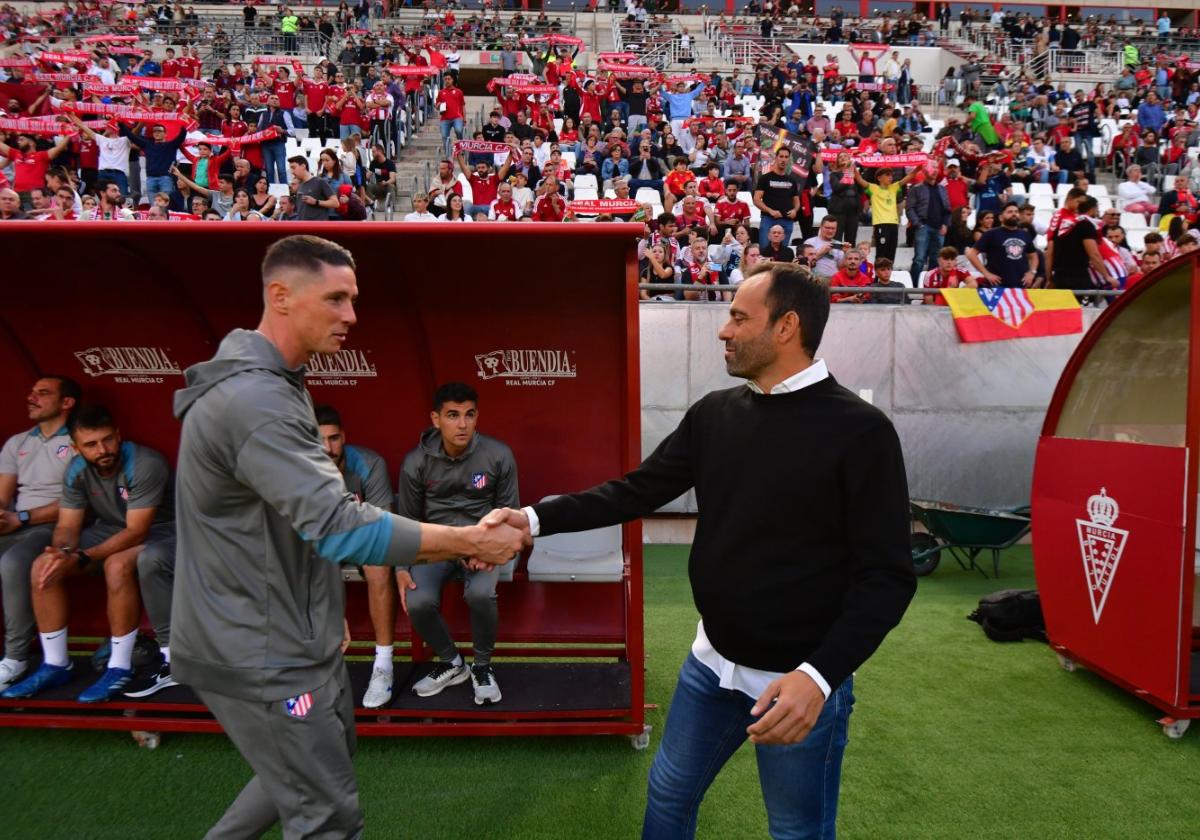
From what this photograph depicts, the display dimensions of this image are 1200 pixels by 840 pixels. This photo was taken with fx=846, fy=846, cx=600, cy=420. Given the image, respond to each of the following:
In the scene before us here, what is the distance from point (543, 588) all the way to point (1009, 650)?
3397mm

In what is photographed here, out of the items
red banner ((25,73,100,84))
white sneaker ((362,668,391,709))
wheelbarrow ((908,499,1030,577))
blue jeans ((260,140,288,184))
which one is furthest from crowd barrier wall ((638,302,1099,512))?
red banner ((25,73,100,84))

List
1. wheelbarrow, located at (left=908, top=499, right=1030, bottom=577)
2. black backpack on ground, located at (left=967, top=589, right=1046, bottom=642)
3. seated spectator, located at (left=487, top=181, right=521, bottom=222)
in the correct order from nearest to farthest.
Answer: black backpack on ground, located at (left=967, top=589, right=1046, bottom=642), wheelbarrow, located at (left=908, top=499, right=1030, bottom=577), seated spectator, located at (left=487, top=181, right=521, bottom=222)

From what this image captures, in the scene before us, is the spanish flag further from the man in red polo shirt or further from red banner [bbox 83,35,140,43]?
red banner [bbox 83,35,140,43]

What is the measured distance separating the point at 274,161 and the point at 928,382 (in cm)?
1104

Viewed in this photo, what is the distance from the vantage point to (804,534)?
2.36 meters

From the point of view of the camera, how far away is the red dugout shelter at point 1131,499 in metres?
4.50

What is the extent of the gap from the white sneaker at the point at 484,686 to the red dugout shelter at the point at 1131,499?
3.60 m

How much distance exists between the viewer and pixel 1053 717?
494cm

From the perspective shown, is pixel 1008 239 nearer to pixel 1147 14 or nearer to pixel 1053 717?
pixel 1053 717

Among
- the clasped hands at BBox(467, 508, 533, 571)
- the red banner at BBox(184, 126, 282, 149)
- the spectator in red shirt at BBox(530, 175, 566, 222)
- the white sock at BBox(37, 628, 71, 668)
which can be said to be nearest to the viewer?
the clasped hands at BBox(467, 508, 533, 571)


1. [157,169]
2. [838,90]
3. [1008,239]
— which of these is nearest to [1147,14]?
[838,90]

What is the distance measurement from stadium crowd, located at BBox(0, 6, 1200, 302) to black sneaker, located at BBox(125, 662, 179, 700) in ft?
18.5

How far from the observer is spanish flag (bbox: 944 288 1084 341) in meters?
9.45

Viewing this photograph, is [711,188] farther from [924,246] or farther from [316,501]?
[316,501]
